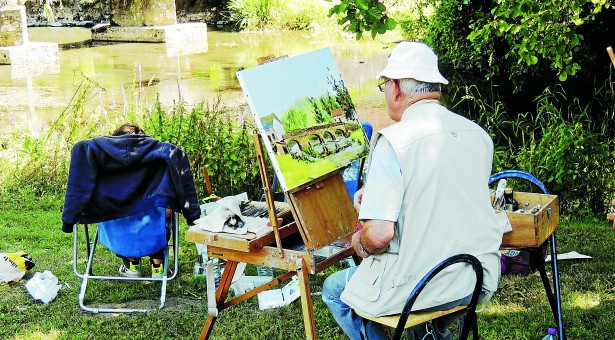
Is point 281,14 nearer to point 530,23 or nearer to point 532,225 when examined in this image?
point 530,23

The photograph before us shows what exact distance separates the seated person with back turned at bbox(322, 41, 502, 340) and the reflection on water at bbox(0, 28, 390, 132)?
5.93 m

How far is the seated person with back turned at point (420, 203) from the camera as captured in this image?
270cm

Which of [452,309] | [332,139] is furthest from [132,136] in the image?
[452,309]

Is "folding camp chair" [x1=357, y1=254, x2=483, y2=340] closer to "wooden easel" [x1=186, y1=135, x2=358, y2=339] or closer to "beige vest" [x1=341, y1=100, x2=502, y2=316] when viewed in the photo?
"beige vest" [x1=341, y1=100, x2=502, y2=316]

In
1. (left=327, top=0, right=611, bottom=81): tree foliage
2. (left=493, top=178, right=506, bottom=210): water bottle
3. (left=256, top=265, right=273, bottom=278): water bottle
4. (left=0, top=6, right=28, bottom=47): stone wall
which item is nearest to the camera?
(left=493, top=178, right=506, bottom=210): water bottle

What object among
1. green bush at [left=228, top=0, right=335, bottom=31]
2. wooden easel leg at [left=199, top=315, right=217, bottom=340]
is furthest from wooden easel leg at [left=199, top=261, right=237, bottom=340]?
green bush at [left=228, top=0, right=335, bottom=31]

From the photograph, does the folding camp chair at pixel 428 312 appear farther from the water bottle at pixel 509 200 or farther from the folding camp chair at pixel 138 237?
the folding camp chair at pixel 138 237

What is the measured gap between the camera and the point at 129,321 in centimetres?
427

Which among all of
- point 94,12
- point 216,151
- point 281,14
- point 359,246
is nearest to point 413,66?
point 359,246

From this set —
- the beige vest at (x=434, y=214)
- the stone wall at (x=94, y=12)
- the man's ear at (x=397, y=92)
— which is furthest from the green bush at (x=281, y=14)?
the beige vest at (x=434, y=214)

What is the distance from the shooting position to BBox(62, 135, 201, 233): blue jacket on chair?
14.1 ft

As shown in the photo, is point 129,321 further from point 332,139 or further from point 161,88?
point 161,88

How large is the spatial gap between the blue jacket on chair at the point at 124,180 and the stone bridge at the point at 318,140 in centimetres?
107

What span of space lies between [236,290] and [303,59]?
60.7 inches
